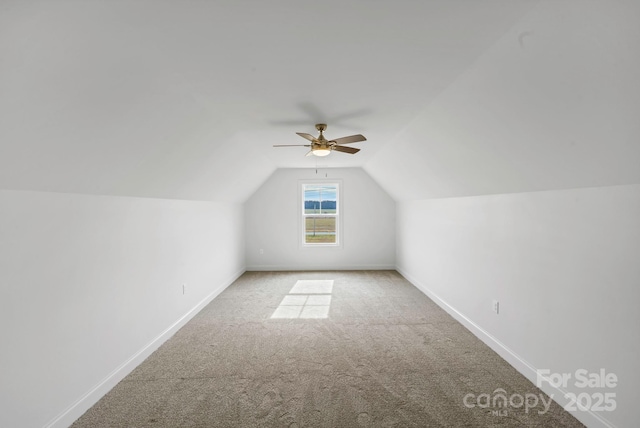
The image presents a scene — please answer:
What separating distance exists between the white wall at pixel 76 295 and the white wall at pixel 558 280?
10.4 feet

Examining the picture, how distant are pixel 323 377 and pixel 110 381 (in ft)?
5.59

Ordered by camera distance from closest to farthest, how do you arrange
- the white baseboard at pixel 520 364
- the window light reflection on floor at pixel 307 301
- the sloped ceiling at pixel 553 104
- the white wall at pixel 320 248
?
the sloped ceiling at pixel 553 104
the white baseboard at pixel 520 364
the window light reflection on floor at pixel 307 301
the white wall at pixel 320 248

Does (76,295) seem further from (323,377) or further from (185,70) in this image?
(323,377)

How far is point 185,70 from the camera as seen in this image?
2.01 metres

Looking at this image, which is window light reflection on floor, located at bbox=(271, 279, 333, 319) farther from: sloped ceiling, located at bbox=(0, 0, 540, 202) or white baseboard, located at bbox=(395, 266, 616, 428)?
sloped ceiling, located at bbox=(0, 0, 540, 202)

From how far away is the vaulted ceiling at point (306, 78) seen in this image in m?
1.37

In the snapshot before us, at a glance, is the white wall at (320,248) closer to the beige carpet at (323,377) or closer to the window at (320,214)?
the window at (320,214)

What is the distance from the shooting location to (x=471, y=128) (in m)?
2.55

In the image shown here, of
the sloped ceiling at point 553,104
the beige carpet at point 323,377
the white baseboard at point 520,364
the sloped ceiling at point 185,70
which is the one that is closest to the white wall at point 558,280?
the white baseboard at point 520,364

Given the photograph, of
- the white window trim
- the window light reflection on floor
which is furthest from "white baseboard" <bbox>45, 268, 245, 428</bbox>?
the white window trim

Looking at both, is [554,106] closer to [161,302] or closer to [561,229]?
[561,229]

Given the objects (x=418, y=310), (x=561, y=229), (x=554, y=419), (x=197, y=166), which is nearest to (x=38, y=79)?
(x=197, y=166)

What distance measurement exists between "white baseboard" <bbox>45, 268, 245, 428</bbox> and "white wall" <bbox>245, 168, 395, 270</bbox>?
3.03m

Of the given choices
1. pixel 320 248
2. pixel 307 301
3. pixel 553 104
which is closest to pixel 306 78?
pixel 553 104
